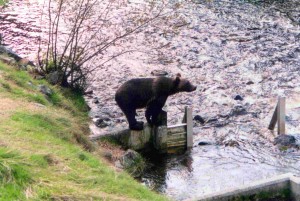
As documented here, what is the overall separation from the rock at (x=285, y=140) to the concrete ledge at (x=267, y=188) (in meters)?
3.41

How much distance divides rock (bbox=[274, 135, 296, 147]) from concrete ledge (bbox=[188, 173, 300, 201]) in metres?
3.41

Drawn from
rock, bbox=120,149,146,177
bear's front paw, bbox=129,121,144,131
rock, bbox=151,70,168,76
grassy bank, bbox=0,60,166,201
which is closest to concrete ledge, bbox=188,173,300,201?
grassy bank, bbox=0,60,166,201

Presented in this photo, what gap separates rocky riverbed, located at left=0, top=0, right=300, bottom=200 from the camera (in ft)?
39.8

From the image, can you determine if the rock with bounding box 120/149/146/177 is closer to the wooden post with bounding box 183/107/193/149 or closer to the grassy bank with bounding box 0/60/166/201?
the grassy bank with bounding box 0/60/166/201

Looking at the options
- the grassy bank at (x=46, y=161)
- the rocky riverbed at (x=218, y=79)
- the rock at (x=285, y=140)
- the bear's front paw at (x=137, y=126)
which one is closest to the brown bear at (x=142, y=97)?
the bear's front paw at (x=137, y=126)

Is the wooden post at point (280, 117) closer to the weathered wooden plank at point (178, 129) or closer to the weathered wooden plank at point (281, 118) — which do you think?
the weathered wooden plank at point (281, 118)

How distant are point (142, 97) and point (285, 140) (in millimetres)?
3435

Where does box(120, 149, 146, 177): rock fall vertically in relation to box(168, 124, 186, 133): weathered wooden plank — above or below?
below

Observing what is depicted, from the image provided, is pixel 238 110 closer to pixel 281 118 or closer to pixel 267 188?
pixel 281 118

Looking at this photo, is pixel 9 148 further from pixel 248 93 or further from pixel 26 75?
pixel 248 93

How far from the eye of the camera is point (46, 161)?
7852 millimetres

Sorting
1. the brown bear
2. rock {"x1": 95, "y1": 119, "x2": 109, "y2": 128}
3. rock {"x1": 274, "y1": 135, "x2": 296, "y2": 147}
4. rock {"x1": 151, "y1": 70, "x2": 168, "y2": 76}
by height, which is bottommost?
rock {"x1": 274, "y1": 135, "x2": 296, "y2": 147}

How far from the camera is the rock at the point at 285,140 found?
1323 centimetres

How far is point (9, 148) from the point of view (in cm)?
759
